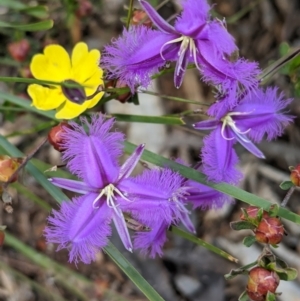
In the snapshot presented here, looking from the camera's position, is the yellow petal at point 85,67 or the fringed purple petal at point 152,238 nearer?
the fringed purple petal at point 152,238

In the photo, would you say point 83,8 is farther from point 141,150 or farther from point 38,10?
point 141,150

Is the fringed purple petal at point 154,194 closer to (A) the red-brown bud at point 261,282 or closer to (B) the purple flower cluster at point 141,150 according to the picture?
(B) the purple flower cluster at point 141,150

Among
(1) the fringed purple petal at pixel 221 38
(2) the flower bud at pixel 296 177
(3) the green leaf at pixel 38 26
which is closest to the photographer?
(1) the fringed purple petal at pixel 221 38

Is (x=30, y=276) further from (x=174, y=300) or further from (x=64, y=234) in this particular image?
(x=64, y=234)

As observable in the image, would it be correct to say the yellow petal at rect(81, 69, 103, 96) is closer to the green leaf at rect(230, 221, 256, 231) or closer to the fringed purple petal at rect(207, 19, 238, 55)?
the fringed purple petal at rect(207, 19, 238, 55)

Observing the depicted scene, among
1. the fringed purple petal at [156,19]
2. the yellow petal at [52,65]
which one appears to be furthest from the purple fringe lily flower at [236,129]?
the yellow petal at [52,65]

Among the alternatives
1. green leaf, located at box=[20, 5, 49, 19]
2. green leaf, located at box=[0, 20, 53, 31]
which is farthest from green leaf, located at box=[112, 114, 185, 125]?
green leaf, located at box=[20, 5, 49, 19]

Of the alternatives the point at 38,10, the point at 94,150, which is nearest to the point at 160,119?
the point at 94,150
